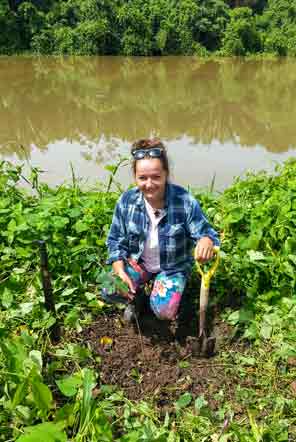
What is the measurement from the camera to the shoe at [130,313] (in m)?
2.12

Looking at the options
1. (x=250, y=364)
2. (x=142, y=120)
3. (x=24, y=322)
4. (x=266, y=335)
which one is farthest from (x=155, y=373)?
(x=142, y=120)

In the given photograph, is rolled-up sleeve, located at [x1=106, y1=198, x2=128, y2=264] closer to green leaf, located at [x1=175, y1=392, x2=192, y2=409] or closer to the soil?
the soil

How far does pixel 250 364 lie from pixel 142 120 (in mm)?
6339

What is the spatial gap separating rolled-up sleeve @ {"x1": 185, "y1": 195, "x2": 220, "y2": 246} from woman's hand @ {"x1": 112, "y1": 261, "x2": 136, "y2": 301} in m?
0.37

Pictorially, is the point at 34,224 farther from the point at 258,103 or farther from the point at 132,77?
the point at 132,77

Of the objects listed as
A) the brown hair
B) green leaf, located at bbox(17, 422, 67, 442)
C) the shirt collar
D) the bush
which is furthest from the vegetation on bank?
the bush

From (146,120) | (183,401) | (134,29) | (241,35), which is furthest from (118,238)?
(241,35)

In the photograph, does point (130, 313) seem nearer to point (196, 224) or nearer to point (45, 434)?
point (196, 224)

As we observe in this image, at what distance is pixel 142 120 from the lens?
303 inches

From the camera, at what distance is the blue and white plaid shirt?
198cm

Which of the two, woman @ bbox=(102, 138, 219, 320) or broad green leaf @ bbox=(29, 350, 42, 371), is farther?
woman @ bbox=(102, 138, 219, 320)

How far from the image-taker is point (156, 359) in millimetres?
1951

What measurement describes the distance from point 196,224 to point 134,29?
21.1 metres

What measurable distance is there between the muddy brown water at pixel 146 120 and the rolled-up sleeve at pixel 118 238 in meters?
1.72
